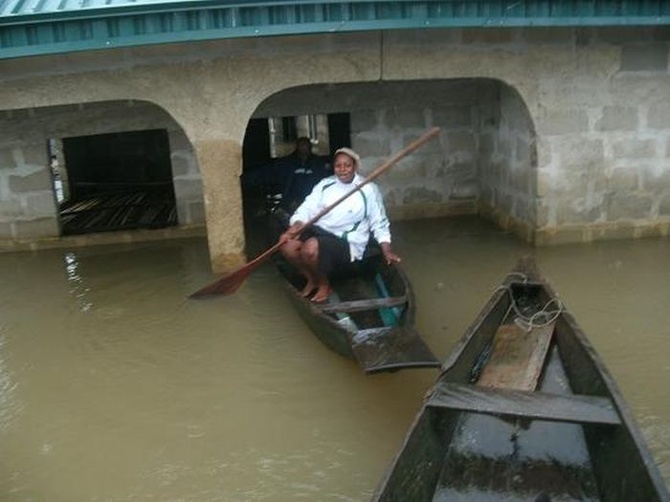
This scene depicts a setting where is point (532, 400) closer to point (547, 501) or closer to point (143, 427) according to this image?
point (547, 501)

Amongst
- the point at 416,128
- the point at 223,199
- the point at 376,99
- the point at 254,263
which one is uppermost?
the point at 376,99

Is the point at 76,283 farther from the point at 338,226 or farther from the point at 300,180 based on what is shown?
the point at 338,226

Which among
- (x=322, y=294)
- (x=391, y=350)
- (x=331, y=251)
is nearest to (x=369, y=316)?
(x=322, y=294)

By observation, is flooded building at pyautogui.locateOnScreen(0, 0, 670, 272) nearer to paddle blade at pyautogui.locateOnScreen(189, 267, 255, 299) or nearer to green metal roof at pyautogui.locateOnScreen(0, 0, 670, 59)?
green metal roof at pyautogui.locateOnScreen(0, 0, 670, 59)

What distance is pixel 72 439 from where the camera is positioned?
14.7ft

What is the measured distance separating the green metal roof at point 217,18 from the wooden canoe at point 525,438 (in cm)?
323

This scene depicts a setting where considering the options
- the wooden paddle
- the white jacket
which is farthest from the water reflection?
the white jacket

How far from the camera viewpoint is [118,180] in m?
12.7

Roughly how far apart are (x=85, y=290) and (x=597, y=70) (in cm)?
613

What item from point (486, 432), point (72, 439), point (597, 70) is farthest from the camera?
point (597, 70)

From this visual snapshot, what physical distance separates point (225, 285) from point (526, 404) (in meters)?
3.78

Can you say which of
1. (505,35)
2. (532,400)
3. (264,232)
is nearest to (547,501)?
(532,400)

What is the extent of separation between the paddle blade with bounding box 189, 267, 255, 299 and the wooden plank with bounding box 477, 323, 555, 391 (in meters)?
2.62

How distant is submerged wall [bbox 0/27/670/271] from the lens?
6.65 meters
